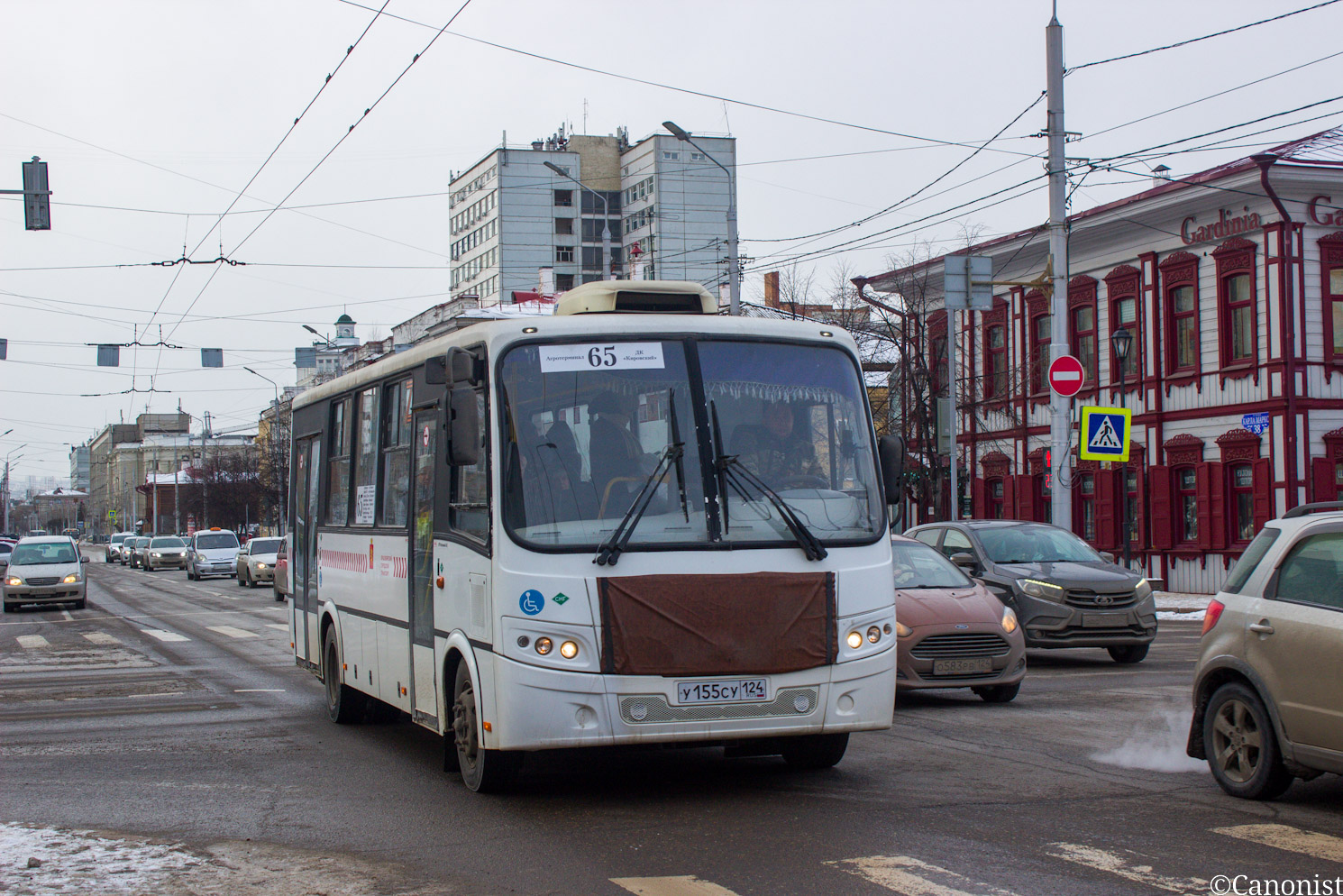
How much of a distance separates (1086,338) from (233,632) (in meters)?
21.6

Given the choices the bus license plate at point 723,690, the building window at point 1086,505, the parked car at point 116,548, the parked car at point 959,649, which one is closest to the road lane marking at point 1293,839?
the bus license plate at point 723,690

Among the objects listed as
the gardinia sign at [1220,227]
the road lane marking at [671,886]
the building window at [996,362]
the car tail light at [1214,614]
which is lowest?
the road lane marking at [671,886]

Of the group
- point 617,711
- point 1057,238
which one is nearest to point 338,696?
point 617,711

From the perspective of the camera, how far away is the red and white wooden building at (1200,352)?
95.8 feet

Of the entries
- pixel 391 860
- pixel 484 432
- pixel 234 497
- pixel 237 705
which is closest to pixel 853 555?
pixel 484 432

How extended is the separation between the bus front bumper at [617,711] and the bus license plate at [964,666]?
15.7 feet

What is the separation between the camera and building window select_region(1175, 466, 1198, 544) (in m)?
32.1

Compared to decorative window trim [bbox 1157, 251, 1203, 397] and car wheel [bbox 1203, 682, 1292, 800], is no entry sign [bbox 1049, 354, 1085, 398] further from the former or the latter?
car wheel [bbox 1203, 682, 1292, 800]

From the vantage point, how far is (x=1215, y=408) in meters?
31.1

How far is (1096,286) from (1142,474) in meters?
4.67

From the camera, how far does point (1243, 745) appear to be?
7.97m

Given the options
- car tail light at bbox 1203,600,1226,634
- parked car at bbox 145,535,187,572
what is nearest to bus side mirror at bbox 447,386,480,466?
car tail light at bbox 1203,600,1226,634

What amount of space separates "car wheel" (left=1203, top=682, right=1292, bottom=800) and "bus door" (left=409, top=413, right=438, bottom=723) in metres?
4.49

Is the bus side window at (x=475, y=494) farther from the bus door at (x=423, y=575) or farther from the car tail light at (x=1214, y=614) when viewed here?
the car tail light at (x=1214, y=614)
